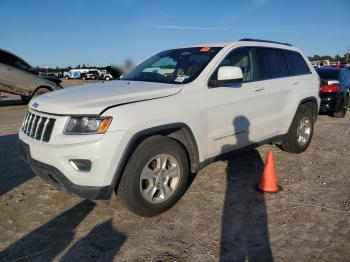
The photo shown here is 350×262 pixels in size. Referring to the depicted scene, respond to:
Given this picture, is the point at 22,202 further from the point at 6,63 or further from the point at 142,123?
the point at 6,63

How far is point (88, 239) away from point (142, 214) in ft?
1.97

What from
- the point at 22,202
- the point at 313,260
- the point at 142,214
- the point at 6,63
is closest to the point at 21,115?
the point at 6,63

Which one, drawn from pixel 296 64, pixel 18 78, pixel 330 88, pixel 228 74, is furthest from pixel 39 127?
pixel 18 78

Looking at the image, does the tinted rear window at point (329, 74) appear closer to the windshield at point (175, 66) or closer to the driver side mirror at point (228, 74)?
the windshield at point (175, 66)

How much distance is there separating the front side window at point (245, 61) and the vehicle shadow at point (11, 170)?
323 centimetres

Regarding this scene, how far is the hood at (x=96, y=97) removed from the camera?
327cm

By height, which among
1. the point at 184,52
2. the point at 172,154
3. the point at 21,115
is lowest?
the point at 21,115

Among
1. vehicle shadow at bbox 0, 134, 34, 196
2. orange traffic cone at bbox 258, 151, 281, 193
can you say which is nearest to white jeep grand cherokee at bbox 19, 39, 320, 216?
orange traffic cone at bbox 258, 151, 281, 193

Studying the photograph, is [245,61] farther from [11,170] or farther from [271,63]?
[11,170]

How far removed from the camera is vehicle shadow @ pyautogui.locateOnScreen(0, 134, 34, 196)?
4.75m

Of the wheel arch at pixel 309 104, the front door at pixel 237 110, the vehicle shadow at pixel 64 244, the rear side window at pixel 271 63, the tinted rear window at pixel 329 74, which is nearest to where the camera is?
the vehicle shadow at pixel 64 244

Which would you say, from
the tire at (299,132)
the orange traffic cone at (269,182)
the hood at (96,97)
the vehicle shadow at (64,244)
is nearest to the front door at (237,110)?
the orange traffic cone at (269,182)

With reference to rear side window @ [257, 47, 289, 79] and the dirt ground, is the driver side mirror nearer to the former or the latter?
rear side window @ [257, 47, 289, 79]

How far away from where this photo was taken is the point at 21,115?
1154 cm
